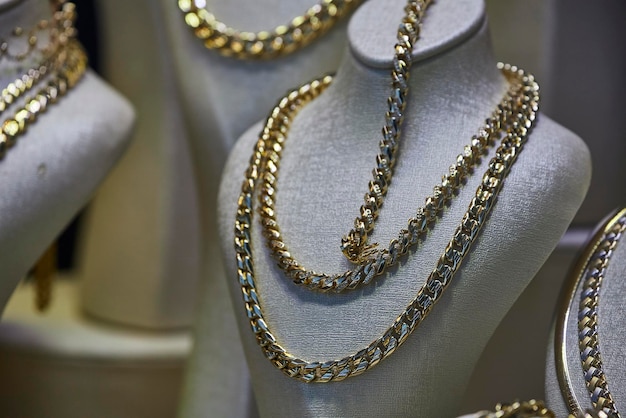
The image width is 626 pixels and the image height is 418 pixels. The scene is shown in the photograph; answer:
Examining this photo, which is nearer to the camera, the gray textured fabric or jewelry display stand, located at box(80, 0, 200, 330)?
the gray textured fabric

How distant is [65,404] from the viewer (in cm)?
98

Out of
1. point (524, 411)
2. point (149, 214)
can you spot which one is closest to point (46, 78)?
point (149, 214)

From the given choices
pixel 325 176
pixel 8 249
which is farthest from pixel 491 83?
pixel 8 249

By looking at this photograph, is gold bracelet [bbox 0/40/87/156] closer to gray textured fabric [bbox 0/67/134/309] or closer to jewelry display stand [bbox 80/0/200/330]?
gray textured fabric [bbox 0/67/134/309]

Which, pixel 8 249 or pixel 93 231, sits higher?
pixel 8 249

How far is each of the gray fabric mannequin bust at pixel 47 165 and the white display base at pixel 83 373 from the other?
255mm

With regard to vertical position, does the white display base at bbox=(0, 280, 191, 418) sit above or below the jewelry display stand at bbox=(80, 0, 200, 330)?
below

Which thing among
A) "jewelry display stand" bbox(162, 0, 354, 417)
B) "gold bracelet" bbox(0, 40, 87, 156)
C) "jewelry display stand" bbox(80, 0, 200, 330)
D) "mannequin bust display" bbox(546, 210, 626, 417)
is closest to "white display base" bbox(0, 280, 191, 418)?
"jewelry display stand" bbox(80, 0, 200, 330)

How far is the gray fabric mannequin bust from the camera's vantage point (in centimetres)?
71

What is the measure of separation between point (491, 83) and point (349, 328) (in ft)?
0.69

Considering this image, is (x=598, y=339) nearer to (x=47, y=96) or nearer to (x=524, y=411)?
→ (x=524, y=411)

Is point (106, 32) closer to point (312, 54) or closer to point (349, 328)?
point (312, 54)

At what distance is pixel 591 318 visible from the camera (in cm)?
57

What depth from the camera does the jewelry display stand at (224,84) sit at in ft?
2.64
